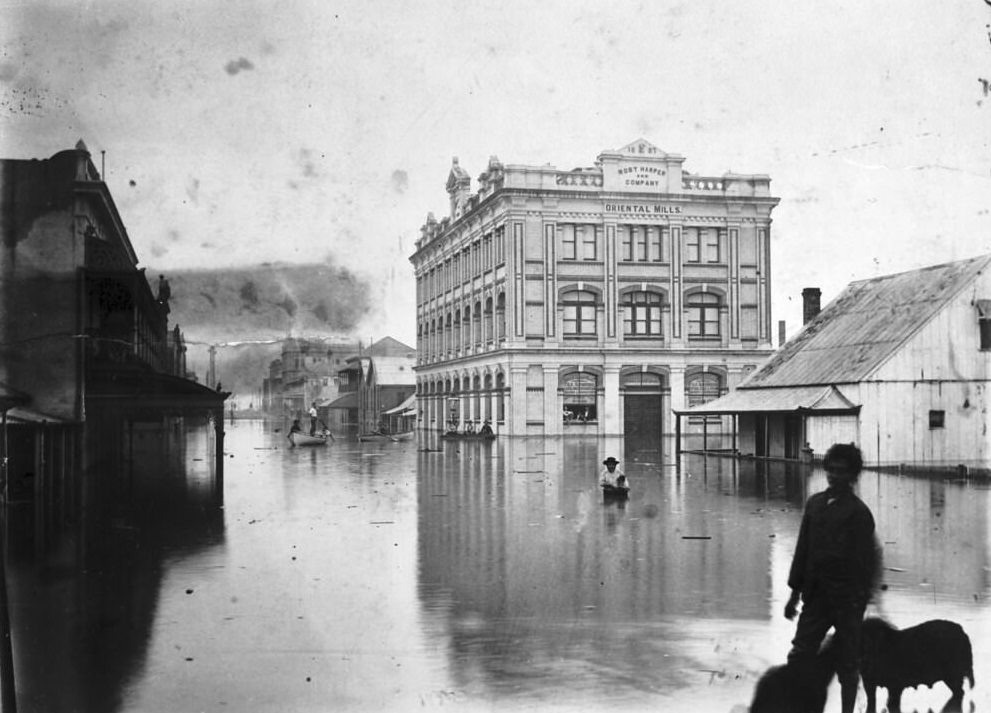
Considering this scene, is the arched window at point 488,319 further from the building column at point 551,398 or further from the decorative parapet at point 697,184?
the decorative parapet at point 697,184

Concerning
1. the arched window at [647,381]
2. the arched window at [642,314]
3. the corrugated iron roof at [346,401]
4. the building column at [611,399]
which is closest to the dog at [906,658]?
the building column at [611,399]

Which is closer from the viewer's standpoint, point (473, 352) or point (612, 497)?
point (612, 497)

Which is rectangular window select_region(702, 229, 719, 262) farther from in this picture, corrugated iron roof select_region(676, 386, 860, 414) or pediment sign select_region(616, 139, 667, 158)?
corrugated iron roof select_region(676, 386, 860, 414)

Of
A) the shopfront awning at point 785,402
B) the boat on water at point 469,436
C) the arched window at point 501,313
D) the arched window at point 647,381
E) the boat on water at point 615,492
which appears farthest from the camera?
the arched window at point 501,313

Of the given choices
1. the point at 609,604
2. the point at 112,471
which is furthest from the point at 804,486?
the point at 112,471

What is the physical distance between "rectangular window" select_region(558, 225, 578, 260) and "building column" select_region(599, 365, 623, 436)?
21.7ft

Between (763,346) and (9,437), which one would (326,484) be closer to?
(9,437)

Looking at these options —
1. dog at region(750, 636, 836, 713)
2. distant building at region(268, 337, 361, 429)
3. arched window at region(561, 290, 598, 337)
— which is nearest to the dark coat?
dog at region(750, 636, 836, 713)

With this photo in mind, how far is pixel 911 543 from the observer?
1446 cm

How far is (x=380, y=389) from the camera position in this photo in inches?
3420

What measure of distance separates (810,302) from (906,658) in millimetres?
35142

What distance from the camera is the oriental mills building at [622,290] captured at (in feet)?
187

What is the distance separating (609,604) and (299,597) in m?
3.25

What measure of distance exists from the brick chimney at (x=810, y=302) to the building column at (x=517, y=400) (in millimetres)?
19817
